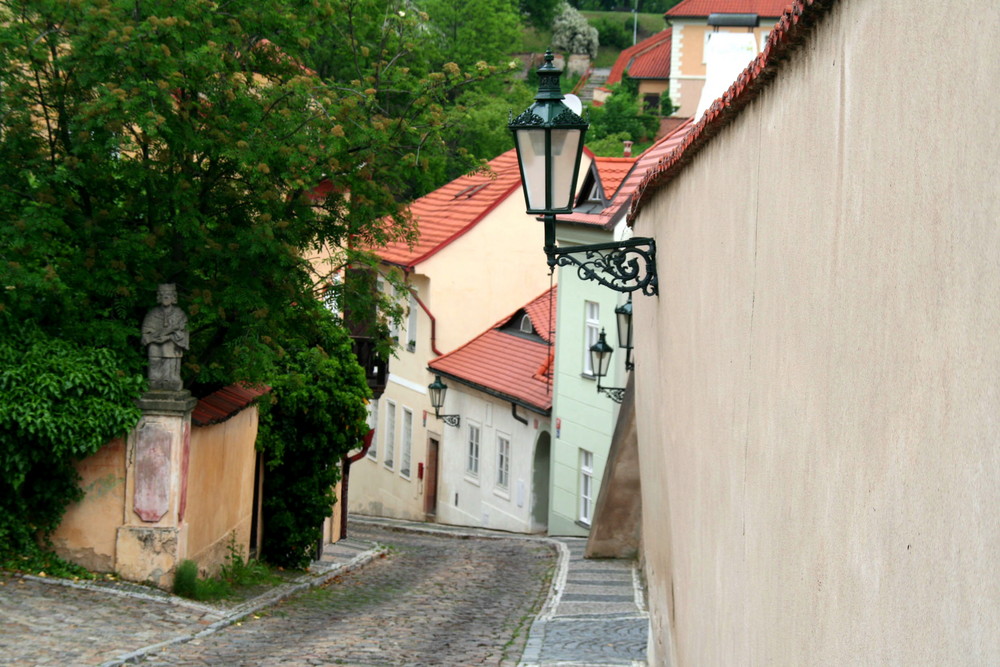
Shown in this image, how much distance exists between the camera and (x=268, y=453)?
676 inches

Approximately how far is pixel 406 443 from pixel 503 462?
17.9 feet

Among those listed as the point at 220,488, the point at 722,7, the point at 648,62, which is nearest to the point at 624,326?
the point at 220,488

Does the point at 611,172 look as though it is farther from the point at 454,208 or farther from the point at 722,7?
the point at 722,7

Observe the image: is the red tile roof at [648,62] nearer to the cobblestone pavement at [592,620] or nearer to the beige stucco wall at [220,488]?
the cobblestone pavement at [592,620]

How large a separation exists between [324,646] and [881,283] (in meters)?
9.48

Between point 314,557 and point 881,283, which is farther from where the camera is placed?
point 314,557

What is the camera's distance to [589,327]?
23094 millimetres

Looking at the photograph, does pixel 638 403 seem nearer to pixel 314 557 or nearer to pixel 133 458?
pixel 133 458

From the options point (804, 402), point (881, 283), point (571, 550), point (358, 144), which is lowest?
point (571, 550)

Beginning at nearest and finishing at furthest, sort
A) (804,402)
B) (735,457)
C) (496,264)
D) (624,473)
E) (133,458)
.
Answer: (804,402) < (735,457) < (133,458) < (624,473) < (496,264)

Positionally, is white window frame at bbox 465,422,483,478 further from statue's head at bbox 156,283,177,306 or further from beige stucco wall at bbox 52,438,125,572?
beige stucco wall at bbox 52,438,125,572

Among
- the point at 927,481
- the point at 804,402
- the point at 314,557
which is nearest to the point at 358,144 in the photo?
the point at 314,557

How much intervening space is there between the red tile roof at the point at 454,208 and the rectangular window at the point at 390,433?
3905mm

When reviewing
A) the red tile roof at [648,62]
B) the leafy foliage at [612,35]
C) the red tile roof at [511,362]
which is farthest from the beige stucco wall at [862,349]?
the leafy foliage at [612,35]
